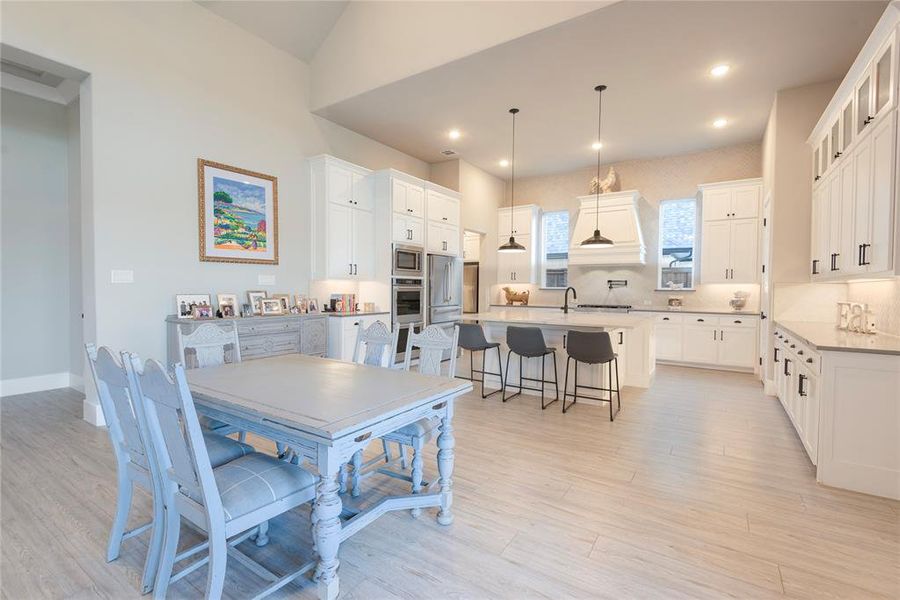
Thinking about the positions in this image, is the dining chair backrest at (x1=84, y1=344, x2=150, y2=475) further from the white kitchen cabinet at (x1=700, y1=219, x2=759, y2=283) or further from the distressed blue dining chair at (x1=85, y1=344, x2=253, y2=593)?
the white kitchen cabinet at (x1=700, y1=219, x2=759, y2=283)

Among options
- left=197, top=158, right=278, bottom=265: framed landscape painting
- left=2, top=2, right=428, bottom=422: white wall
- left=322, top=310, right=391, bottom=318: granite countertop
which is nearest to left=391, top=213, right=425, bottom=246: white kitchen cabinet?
left=322, top=310, right=391, bottom=318: granite countertop

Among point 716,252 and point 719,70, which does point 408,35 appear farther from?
point 716,252

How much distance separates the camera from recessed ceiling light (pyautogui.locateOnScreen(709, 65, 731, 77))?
13.1 feet

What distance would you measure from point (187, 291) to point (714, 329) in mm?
6793

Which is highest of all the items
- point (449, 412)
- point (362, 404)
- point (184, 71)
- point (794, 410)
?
point (184, 71)

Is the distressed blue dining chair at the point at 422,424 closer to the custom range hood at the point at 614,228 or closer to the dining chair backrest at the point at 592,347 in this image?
the dining chair backrest at the point at 592,347

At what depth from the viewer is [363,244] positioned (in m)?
5.79

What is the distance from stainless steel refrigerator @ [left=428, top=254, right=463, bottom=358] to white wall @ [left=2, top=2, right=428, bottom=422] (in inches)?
89.5

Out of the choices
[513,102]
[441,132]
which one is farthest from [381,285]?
[513,102]

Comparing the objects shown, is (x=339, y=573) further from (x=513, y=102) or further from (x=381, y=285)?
(x=513, y=102)

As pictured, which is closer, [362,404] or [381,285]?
[362,404]

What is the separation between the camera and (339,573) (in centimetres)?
179

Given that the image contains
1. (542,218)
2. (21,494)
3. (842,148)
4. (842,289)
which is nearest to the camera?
(21,494)

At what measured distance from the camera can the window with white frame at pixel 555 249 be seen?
7969 mm
